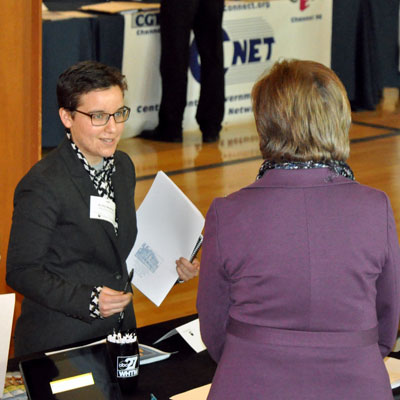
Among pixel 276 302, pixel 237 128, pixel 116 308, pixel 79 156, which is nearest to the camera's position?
pixel 276 302

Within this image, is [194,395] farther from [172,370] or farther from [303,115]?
[303,115]

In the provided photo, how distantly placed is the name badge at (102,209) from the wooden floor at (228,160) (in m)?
3.08

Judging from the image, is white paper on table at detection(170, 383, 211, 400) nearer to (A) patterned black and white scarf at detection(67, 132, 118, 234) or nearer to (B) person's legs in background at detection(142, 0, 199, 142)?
(A) patterned black and white scarf at detection(67, 132, 118, 234)

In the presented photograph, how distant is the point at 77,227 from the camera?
2355 millimetres

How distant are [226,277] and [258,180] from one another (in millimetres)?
209

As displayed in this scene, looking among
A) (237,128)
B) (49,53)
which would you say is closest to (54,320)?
(49,53)

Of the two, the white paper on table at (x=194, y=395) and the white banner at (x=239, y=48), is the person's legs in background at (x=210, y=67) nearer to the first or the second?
the white banner at (x=239, y=48)

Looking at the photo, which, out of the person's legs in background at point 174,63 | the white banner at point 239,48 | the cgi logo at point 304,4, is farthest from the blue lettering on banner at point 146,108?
the cgi logo at point 304,4

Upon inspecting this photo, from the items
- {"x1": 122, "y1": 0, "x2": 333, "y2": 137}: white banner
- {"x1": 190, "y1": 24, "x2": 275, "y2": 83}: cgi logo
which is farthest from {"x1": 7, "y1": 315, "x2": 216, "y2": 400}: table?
{"x1": 190, "y1": 24, "x2": 275, "y2": 83}: cgi logo

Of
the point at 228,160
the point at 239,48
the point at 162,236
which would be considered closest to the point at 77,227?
the point at 162,236

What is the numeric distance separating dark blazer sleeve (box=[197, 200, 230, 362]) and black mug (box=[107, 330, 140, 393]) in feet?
1.02

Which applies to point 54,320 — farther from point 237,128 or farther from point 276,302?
point 237,128

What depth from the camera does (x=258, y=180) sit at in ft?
5.65

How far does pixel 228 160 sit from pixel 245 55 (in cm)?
169
